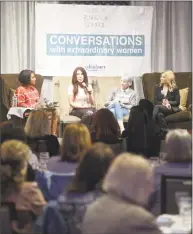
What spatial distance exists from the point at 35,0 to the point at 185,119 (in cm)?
270

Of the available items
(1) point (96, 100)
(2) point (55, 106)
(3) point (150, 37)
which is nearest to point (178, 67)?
(3) point (150, 37)

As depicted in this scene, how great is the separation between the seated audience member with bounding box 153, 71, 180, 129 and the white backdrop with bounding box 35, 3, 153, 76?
65 cm

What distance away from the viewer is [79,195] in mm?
2803

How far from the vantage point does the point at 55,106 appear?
272 inches

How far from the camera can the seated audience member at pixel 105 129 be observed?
4.55 metres

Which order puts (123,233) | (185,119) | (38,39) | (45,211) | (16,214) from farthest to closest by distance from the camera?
1. (38,39)
2. (185,119)
3. (16,214)
4. (45,211)
5. (123,233)

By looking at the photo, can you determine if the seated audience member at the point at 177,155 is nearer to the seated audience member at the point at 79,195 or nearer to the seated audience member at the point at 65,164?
the seated audience member at the point at 79,195

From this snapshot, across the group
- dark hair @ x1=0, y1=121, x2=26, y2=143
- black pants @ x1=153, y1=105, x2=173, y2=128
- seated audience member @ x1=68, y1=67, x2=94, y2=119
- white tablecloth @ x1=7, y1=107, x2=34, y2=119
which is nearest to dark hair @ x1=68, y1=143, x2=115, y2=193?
dark hair @ x1=0, y1=121, x2=26, y2=143

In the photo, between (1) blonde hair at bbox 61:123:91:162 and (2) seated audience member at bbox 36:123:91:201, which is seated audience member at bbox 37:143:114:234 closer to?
(2) seated audience member at bbox 36:123:91:201

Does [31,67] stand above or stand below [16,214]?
above

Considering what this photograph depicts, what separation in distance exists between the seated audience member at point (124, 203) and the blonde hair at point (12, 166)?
26.1 inches

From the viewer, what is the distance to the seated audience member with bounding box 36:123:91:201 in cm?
331

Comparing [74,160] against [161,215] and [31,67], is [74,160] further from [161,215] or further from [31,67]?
[31,67]

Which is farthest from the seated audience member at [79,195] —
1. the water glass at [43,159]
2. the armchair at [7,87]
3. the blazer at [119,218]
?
the armchair at [7,87]
